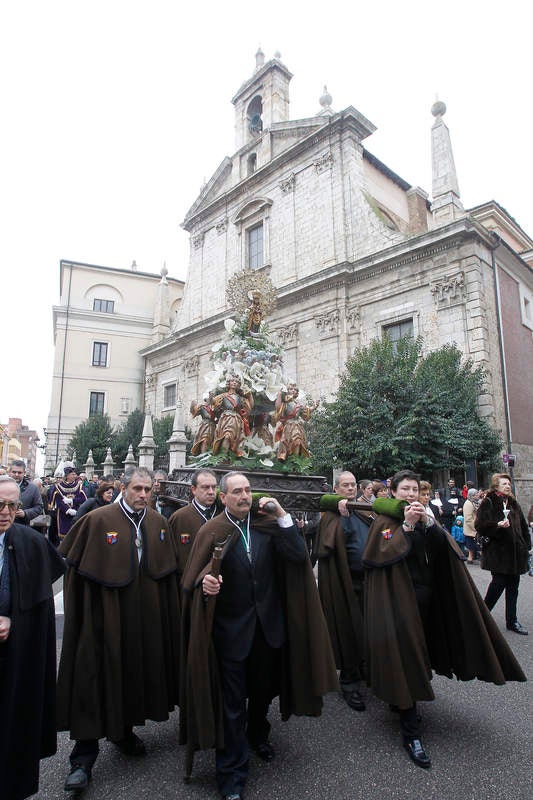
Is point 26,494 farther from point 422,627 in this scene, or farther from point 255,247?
point 255,247

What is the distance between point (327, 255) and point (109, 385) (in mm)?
18277

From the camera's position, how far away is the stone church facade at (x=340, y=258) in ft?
54.1

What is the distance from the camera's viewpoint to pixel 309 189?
72.8 feet

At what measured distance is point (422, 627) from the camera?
11.1 ft

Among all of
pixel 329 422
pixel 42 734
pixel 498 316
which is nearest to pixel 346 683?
pixel 42 734

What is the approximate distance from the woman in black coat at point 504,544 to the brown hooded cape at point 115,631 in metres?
3.95

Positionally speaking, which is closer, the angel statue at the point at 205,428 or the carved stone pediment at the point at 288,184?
the angel statue at the point at 205,428

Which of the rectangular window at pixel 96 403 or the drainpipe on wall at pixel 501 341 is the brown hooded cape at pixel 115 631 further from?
the rectangular window at pixel 96 403

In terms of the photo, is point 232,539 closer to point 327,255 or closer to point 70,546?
point 70,546

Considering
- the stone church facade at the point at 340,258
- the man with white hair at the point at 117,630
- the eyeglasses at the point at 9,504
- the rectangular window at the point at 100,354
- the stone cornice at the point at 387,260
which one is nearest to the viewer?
the eyeglasses at the point at 9,504

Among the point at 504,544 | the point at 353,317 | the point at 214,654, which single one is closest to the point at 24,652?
the point at 214,654

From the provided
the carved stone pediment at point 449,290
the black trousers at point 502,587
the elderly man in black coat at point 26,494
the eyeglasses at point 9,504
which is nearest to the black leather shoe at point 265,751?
the eyeglasses at point 9,504

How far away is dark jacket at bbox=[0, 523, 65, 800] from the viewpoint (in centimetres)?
248

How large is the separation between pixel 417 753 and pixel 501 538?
3.25m
